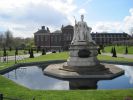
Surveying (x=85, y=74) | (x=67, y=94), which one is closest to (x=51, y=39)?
(x=85, y=74)

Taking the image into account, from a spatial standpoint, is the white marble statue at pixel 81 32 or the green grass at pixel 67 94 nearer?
the green grass at pixel 67 94

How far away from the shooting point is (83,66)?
27438mm

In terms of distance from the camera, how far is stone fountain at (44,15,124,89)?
79.6ft

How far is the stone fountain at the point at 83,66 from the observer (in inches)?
955

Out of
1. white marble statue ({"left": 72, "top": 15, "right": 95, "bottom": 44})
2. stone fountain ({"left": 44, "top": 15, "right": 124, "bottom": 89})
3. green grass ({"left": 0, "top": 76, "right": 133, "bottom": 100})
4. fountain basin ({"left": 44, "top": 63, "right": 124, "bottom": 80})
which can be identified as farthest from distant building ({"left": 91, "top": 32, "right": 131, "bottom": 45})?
green grass ({"left": 0, "top": 76, "right": 133, "bottom": 100})

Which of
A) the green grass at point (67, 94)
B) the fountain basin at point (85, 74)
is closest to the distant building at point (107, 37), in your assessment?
the fountain basin at point (85, 74)

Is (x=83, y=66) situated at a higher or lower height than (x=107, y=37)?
lower

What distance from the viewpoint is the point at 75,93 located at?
16.2 metres

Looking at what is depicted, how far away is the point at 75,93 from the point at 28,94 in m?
2.82

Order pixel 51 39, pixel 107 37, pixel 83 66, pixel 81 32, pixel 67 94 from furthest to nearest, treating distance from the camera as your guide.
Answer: pixel 107 37 < pixel 51 39 < pixel 81 32 < pixel 83 66 < pixel 67 94

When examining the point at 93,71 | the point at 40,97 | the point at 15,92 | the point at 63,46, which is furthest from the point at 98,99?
the point at 63,46

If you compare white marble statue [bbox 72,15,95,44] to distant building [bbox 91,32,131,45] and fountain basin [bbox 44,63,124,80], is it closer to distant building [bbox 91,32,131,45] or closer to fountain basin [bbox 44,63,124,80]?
fountain basin [bbox 44,63,124,80]

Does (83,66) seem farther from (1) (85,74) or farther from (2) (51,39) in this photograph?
(2) (51,39)

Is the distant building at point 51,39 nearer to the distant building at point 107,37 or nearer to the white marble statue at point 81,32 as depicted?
the distant building at point 107,37
